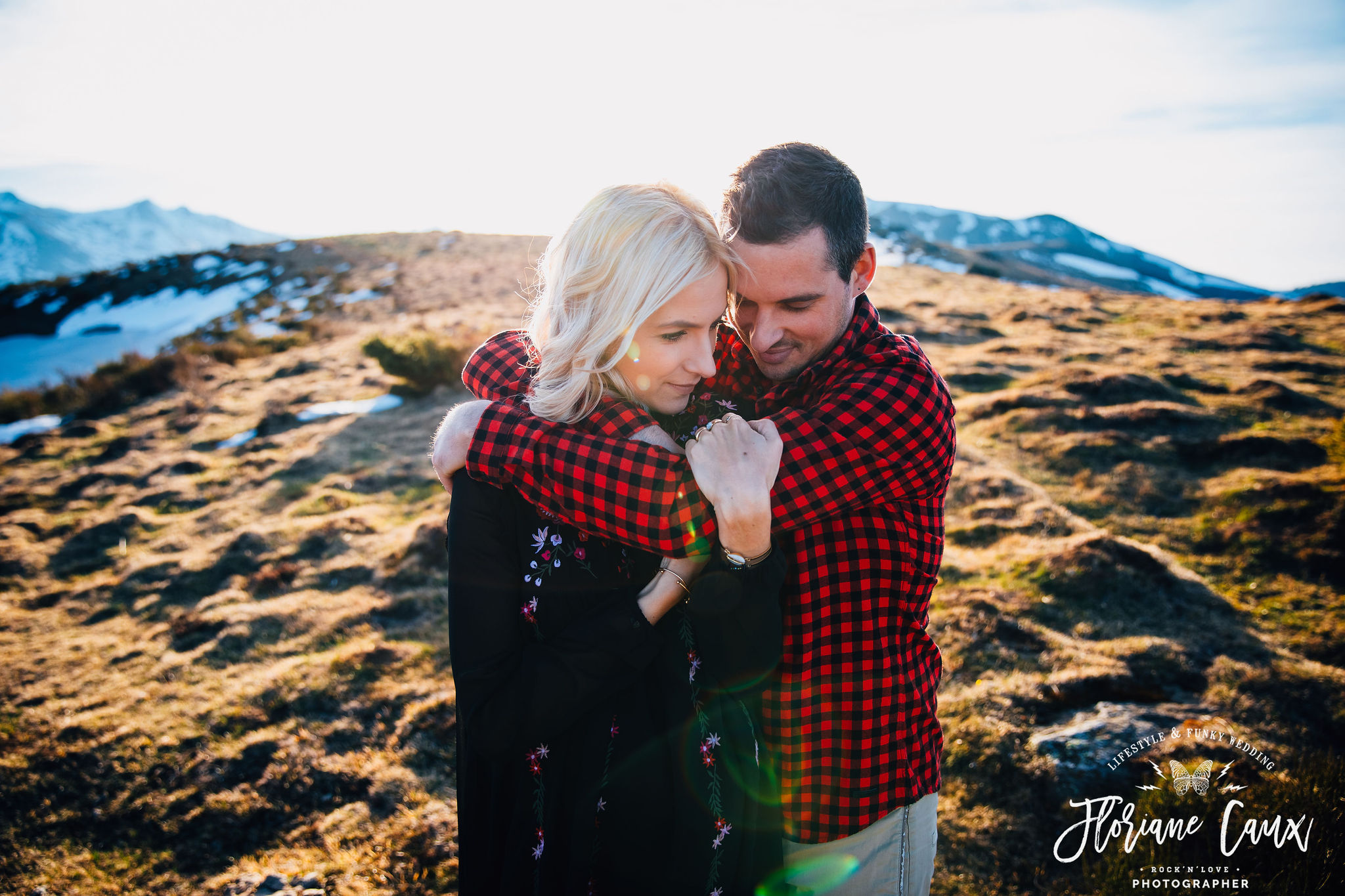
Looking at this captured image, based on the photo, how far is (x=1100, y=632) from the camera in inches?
207

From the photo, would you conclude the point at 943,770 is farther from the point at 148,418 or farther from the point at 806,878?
the point at 148,418

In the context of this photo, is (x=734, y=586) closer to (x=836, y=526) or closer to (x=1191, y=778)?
(x=836, y=526)

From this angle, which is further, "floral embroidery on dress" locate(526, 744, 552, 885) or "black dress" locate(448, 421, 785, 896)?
"floral embroidery on dress" locate(526, 744, 552, 885)

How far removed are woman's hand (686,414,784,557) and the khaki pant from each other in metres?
1.07

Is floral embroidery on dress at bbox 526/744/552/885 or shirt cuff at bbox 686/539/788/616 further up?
shirt cuff at bbox 686/539/788/616

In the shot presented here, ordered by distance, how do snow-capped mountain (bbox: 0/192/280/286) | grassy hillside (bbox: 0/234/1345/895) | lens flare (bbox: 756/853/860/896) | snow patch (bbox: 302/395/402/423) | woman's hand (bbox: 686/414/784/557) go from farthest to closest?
snow-capped mountain (bbox: 0/192/280/286)
snow patch (bbox: 302/395/402/423)
grassy hillside (bbox: 0/234/1345/895)
lens flare (bbox: 756/853/860/896)
woman's hand (bbox: 686/414/784/557)

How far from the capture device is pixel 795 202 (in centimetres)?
205

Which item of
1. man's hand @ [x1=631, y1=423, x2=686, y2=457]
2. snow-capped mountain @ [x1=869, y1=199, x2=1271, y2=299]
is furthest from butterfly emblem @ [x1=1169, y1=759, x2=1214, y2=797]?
snow-capped mountain @ [x1=869, y1=199, x2=1271, y2=299]

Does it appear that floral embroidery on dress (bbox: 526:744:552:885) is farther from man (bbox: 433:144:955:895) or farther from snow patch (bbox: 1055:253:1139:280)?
snow patch (bbox: 1055:253:1139:280)

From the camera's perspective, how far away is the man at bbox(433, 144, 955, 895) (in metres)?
1.69

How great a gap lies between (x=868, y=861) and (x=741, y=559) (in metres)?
1.15

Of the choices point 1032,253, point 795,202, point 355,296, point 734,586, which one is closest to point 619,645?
point 734,586

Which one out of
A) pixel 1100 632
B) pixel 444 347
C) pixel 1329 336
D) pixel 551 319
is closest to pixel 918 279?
pixel 1329 336

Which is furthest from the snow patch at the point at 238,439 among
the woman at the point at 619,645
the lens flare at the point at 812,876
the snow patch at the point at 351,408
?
the lens flare at the point at 812,876
